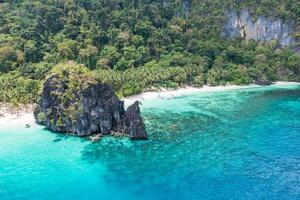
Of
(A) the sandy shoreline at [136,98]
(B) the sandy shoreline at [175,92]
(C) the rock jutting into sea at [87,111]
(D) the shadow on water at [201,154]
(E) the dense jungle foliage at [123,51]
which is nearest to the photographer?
(D) the shadow on water at [201,154]

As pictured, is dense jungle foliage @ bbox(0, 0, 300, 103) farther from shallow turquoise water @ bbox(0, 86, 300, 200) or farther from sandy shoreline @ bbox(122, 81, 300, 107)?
shallow turquoise water @ bbox(0, 86, 300, 200)

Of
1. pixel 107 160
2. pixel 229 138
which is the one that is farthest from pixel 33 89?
pixel 229 138

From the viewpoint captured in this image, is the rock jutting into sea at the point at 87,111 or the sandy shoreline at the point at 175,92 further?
the sandy shoreline at the point at 175,92

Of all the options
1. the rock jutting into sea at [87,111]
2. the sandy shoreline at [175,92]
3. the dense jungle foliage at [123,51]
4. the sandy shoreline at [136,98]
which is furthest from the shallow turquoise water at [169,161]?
the dense jungle foliage at [123,51]

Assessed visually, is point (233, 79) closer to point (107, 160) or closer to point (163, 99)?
point (163, 99)

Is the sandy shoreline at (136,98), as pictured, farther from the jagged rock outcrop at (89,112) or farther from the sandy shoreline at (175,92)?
the jagged rock outcrop at (89,112)

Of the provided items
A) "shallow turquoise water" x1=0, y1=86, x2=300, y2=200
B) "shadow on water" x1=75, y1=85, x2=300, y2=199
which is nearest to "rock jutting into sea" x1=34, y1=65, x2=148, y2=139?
"shallow turquoise water" x1=0, y1=86, x2=300, y2=200

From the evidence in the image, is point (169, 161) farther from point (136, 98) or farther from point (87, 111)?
point (136, 98)
